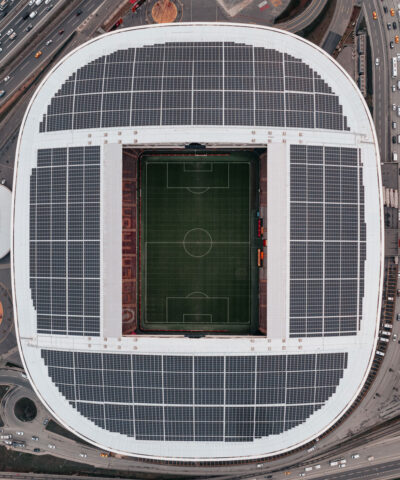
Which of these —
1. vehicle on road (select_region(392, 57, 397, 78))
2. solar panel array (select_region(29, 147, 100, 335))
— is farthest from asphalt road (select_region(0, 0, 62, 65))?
vehicle on road (select_region(392, 57, 397, 78))

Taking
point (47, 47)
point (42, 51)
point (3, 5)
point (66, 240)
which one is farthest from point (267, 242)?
point (3, 5)

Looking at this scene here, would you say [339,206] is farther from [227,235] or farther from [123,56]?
[123,56]

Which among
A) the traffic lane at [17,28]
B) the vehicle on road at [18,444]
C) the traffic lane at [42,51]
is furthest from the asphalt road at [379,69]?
the vehicle on road at [18,444]

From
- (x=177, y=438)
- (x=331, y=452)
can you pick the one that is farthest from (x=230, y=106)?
(x=331, y=452)

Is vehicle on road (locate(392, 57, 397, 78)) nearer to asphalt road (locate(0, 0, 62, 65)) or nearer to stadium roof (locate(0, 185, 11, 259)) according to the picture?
asphalt road (locate(0, 0, 62, 65))

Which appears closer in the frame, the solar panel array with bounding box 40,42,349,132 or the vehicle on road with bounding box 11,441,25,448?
the solar panel array with bounding box 40,42,349,132

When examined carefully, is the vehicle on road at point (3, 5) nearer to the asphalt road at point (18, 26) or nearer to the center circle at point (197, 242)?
the asphalt road at point (18, 26)
